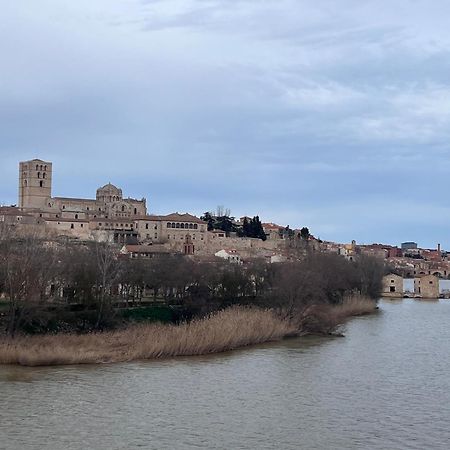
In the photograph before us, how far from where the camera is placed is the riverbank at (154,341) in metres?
24.3

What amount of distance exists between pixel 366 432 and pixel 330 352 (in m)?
12.5

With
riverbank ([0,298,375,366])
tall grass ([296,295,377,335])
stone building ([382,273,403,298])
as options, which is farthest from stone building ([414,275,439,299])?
riverbank ([0,298,375,366])

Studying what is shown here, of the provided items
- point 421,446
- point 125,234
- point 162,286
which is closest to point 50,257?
point 162,286

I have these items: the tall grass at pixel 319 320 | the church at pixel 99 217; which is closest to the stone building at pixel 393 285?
the church at pixel 99 217

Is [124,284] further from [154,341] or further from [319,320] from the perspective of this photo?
[154,341]

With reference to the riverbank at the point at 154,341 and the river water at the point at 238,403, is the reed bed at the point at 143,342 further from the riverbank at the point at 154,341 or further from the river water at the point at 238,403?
the river water at the point at 238,403

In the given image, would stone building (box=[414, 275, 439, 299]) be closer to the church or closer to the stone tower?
the church

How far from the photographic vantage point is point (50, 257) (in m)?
32.5

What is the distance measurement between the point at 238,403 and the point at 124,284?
18881 millimetres

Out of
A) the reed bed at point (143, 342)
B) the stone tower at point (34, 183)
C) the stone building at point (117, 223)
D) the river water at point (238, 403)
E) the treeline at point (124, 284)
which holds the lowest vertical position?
the river water at point (238, 403)

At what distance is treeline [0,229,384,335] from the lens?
2767 centimetres


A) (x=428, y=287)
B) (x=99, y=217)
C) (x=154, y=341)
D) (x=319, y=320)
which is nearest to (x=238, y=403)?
(x=154, y=341)

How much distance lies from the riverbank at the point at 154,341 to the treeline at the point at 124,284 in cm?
165

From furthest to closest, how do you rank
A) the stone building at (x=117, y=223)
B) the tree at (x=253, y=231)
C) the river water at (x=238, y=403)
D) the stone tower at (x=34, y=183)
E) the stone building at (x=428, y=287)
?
the stone tower at (x=34, y=183), the tree at (x=253, y=231), the stone building at (x=117, y=223), the stone building at (x=428, y=287), the river water at (x=238, y=403)
